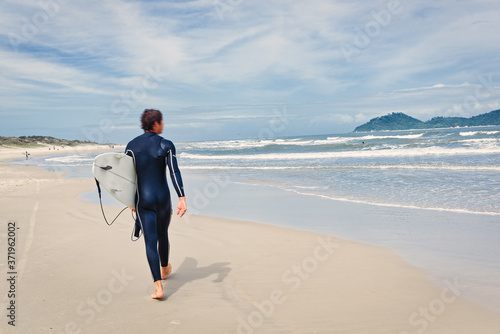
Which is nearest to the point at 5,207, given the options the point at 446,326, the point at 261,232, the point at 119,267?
the point at 119,267

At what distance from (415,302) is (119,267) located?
131 inches

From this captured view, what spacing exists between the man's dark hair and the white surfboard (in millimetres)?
369

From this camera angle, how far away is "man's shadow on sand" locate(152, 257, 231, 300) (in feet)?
12.8

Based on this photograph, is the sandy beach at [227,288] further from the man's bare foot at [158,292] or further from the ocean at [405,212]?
the ocean at [405,212]

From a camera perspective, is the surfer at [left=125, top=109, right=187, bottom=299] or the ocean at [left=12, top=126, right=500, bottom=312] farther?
the ocean at [left=12, top=126, right=500, bottom=312]

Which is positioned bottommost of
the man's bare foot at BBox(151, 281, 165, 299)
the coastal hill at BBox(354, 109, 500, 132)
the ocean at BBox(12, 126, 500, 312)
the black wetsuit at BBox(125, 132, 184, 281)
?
the ocean at BBox(12, 126, 500, 312)

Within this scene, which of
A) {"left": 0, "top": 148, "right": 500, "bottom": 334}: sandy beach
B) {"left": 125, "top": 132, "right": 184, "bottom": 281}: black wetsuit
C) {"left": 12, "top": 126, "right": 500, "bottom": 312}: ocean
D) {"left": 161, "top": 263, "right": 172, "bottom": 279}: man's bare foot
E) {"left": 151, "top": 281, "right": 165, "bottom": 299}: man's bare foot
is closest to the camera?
{"left": 0, "top": 148, "right": 500, "bottom": 334}: sandy beach

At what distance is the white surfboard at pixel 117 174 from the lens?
12.1ft

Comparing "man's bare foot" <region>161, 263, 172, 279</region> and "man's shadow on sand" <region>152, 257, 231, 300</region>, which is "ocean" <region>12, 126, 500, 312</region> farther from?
"man's bare foot" <region>161, 263, 172, 279</region>

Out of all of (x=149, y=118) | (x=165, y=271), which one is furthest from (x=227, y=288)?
(x=149, y=118)

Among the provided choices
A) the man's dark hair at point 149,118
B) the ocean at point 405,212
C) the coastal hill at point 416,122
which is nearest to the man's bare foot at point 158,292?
the man's dark hair at point 149,118

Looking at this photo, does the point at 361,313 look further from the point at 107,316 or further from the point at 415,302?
the point at 107,316

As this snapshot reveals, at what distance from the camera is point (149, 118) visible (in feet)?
12.3

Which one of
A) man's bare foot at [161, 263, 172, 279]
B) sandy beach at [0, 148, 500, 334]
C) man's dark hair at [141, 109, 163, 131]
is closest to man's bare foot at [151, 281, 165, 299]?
sandy beach at [0, 148, 500, 334]
